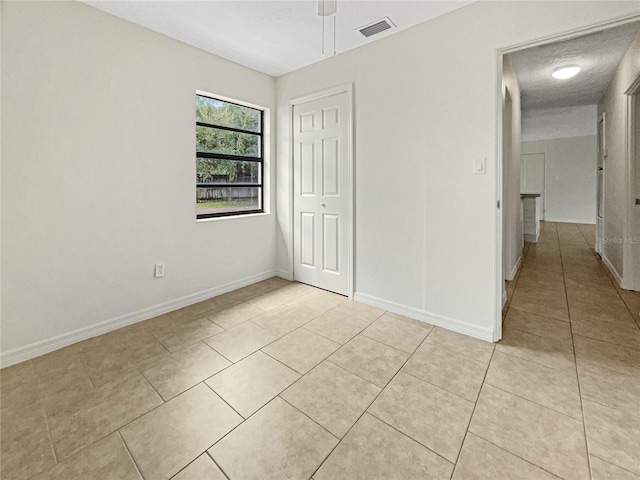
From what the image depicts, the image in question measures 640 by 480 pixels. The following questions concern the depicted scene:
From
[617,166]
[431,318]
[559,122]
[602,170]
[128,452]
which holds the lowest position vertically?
[128,452]

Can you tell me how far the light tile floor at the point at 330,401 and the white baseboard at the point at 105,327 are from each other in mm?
74

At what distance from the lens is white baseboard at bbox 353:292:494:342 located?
238 cm

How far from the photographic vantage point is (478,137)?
2.30 metres

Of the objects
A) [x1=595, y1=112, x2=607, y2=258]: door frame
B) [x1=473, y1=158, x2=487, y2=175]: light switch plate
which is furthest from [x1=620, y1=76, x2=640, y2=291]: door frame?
[x1=473, y1=158, x2=487, y2=175]: light switch plate

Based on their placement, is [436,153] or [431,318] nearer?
[436,153]

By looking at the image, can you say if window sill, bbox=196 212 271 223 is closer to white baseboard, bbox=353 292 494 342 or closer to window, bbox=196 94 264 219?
window, bbox=196 94 264 219

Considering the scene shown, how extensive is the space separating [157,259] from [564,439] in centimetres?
307

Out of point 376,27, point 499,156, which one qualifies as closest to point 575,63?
point 499,156

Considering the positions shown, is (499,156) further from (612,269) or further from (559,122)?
(559,122)

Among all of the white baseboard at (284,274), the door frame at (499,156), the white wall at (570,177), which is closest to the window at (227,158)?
the white baseboard at (284,274)

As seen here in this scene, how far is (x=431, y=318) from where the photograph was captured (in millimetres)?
2652

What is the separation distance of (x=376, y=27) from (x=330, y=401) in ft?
9.34

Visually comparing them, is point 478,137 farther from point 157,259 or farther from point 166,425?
point 157,259

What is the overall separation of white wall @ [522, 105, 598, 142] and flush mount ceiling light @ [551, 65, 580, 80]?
90.4 inches
